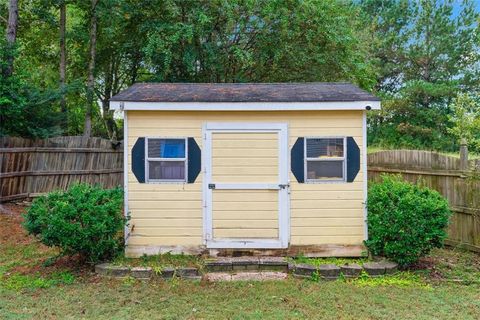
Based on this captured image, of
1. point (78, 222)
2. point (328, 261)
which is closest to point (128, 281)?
point (78, 222)

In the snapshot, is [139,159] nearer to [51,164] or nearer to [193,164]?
[193,164]

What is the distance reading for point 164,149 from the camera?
552 cm

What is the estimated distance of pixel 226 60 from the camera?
12844mm

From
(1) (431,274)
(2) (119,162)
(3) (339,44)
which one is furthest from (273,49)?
(1) (431,274)

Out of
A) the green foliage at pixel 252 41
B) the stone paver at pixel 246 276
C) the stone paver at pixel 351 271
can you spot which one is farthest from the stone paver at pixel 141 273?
the green foliage at pixel 252 41

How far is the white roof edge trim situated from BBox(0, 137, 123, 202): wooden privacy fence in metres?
5.30

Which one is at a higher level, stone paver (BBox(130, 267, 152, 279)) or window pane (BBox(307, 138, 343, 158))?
window pane (BBox(307, 138, 343, 158))

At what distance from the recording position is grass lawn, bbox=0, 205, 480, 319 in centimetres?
393

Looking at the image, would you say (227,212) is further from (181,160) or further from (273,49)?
(273,49)

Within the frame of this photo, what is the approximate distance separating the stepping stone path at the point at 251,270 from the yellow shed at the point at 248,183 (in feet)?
1.10

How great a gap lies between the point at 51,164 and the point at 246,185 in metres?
6.72

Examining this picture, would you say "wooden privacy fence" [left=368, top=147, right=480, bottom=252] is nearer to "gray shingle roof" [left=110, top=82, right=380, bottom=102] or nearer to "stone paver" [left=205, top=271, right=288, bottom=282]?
"gray shingle roof" [left=110, top=82, right=380, bottom=102]

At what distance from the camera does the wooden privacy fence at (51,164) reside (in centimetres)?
919

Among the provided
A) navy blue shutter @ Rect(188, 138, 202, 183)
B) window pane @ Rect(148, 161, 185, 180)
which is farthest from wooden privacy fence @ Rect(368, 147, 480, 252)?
window pane @ Rect(148, 161, 185, 180)
